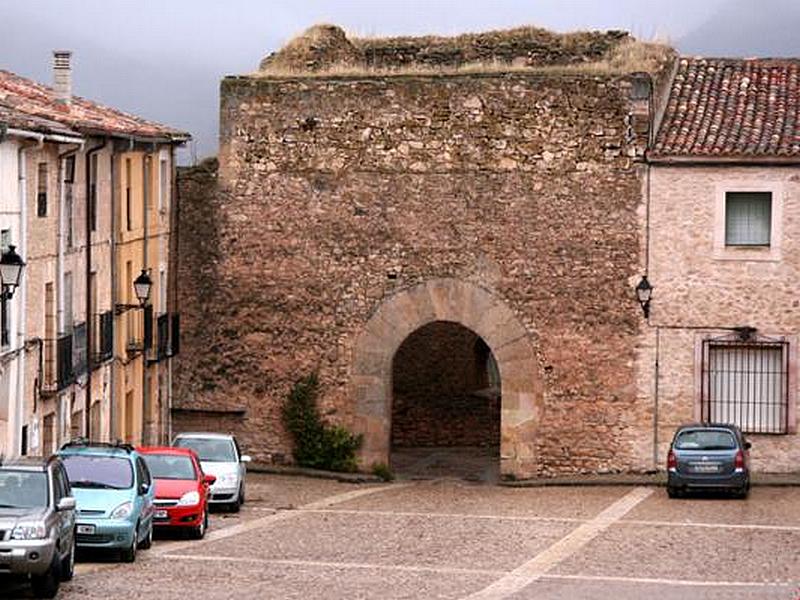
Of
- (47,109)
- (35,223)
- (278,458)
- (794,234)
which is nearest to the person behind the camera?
(35,223)

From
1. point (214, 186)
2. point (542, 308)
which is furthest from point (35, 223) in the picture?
point (542, 308)

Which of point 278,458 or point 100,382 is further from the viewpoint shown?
point 278,458

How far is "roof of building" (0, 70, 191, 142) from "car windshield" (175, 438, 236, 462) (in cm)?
520

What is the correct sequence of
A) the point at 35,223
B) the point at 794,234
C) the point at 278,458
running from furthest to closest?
1. the point at 278,458
2. the point at 794,234
3. the point at 35,223

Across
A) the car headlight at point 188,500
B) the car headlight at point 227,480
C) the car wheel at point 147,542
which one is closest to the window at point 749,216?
the car headlight at point 227,480

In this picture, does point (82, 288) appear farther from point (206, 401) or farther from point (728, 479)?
point (728, 479)

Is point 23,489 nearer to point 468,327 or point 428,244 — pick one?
point 428,244

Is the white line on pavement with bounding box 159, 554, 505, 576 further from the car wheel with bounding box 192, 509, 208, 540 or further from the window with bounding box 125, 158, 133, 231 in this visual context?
the window with bounding box 125, 158, 133, 231

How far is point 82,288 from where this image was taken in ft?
107

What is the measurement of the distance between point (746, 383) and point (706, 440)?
3.30 meters

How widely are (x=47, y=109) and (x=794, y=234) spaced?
42.6 ft

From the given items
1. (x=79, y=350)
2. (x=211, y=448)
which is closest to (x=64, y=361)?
(x=79, y=350)

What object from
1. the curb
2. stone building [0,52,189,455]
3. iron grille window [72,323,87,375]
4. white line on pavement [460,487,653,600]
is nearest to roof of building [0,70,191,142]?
stone building [0,52,189,455]

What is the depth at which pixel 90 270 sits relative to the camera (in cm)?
3312
